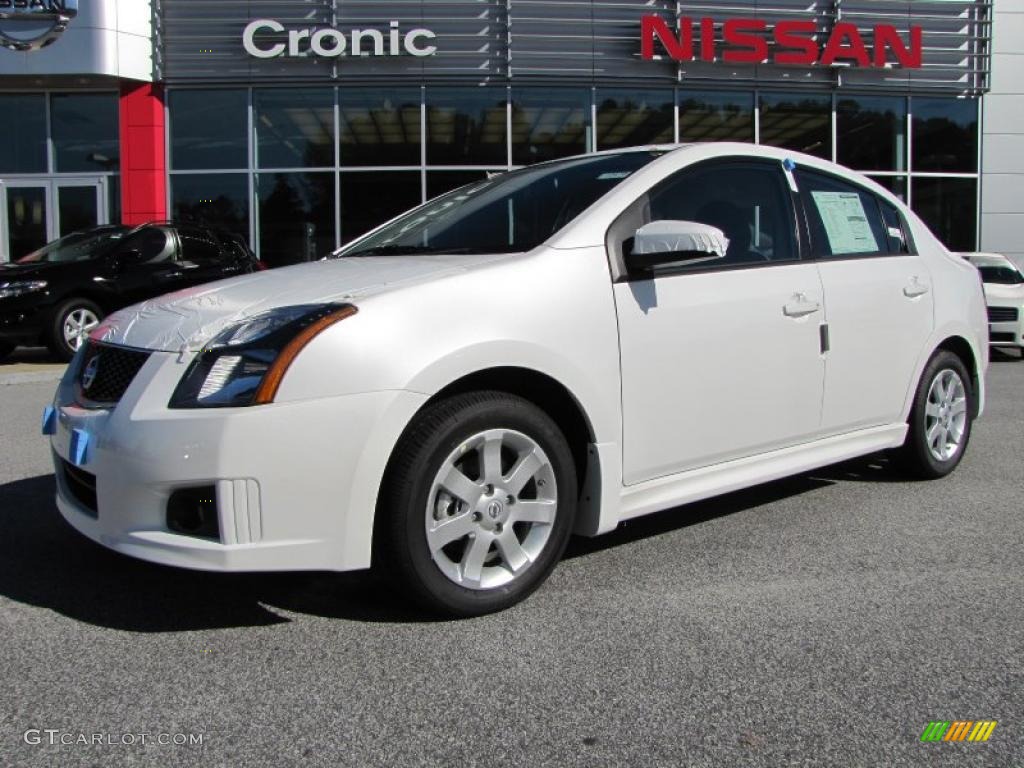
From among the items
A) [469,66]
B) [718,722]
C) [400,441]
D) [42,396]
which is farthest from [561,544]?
[469,66]

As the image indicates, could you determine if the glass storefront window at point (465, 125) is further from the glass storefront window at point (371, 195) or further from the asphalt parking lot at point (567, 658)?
the asphalt parking lot at point (567, 658)

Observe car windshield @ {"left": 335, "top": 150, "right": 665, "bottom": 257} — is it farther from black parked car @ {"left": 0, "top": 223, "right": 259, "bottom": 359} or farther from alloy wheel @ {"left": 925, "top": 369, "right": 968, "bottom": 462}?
black parked car @ {"left": 0, "top": 223, "right": 259, "bottom": 359}

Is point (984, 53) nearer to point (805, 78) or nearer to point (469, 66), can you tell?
point (805, 78)

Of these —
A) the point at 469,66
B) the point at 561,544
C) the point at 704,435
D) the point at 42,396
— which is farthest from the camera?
the point at 469,66

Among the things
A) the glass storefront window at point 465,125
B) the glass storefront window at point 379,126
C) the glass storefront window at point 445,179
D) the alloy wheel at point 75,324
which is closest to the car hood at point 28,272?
the alloy wheel at point 75,324

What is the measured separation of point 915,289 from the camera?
4551mm

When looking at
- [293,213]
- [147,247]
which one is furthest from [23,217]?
[147,247]

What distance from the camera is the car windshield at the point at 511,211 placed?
3520 mm

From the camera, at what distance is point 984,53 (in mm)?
17438

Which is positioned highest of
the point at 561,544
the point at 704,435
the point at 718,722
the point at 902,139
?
the point at 902,139

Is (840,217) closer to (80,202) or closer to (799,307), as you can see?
(799,307)

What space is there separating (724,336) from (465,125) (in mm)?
13640

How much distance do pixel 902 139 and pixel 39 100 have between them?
607 inches

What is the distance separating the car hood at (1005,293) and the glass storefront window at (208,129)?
11.8 m
